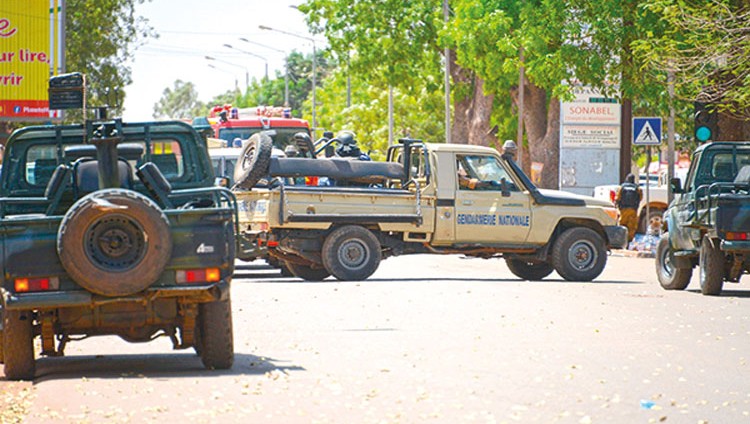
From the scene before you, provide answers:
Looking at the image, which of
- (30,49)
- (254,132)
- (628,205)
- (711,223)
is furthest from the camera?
(30,49)

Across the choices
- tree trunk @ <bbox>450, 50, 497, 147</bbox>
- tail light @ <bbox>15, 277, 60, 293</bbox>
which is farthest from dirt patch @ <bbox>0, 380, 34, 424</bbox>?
tree trunk @ <bbox>450, 50, 497, 147</bbox>

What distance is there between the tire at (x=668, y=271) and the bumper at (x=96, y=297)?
11.3 meters

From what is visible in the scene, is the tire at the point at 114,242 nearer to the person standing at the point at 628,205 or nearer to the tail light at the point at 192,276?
the tail light at the point at 192,276

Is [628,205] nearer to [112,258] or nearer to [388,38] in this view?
[388,38]

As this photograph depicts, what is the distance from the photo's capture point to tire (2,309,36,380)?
11.2 m

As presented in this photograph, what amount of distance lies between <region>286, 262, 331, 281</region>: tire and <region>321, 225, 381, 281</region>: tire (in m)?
0.89

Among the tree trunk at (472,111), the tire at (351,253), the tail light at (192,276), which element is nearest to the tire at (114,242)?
the tail light at (192,276)

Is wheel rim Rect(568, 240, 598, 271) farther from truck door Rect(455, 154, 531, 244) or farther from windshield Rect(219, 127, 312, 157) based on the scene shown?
windshield Rect(219, 127, 312, 157)

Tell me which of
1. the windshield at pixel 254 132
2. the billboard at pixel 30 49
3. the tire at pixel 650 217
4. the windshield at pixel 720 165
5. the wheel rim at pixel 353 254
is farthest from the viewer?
the billboard at pixel 30 49

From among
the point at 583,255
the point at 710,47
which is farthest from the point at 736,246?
the point at 710,47

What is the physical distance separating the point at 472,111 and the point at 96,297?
38805 mm

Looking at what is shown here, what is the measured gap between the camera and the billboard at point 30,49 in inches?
1734

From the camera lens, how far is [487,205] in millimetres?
Answer: 23375

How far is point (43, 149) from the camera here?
41.8 ft
